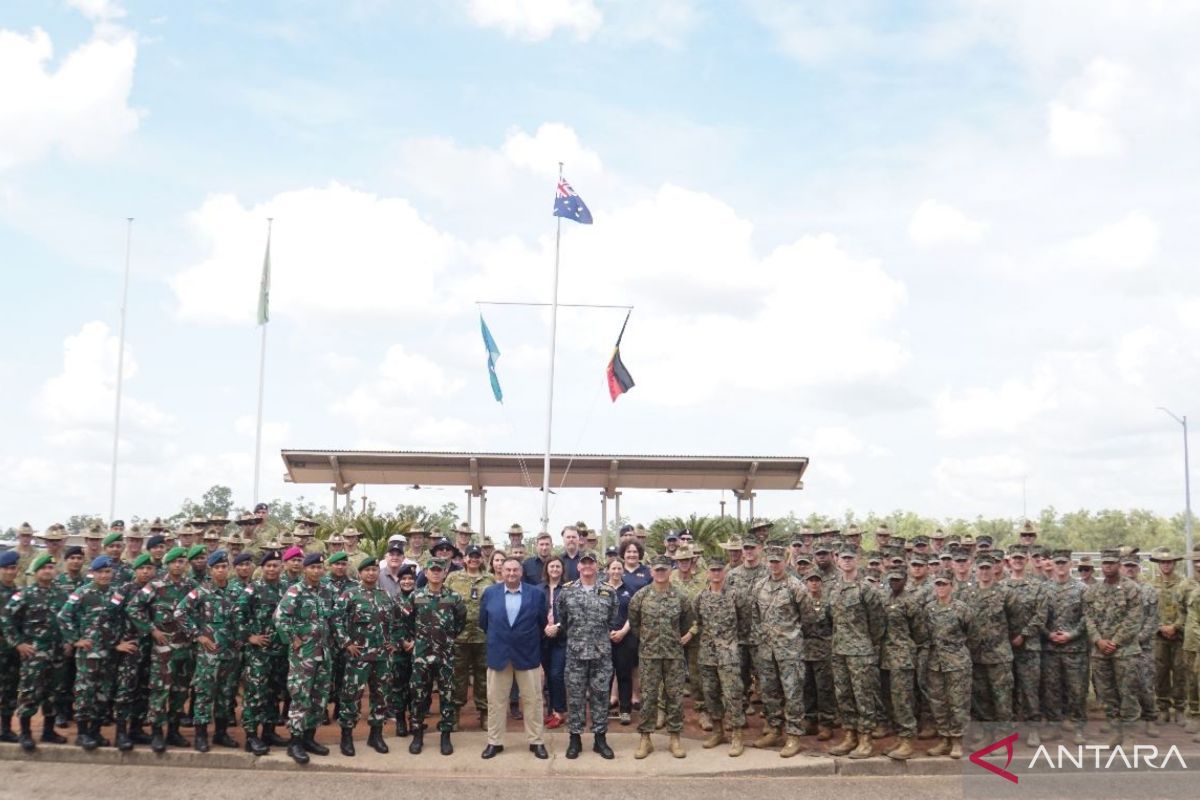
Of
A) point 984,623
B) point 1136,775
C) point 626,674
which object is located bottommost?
point 1136,775

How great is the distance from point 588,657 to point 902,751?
2949mm

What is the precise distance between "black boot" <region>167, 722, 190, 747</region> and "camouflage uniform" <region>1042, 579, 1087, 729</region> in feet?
27.9

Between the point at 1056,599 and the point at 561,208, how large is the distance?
13.3 m

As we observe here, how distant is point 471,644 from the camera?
962cm

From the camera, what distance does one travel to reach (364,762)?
831 cm

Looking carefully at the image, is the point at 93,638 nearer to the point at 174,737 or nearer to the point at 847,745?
the point at 174,737

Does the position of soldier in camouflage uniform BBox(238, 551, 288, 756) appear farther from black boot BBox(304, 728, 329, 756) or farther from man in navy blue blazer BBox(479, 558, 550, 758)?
man in navy blue blazer BBox(479, 558, 550, 758)

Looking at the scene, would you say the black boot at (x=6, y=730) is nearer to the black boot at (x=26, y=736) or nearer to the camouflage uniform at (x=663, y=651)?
the black boot at (x=26, y=736)

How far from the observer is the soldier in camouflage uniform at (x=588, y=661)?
8.65 m

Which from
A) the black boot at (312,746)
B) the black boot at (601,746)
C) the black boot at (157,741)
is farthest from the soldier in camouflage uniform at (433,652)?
the black boot at (157,741)

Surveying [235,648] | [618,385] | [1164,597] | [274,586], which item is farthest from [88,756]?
[618,385]

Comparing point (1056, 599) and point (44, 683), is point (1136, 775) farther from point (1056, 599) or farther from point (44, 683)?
point (44, 683)

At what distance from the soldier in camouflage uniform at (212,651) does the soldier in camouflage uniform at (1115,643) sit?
27.6ft

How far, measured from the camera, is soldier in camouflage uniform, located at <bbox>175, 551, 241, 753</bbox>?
27.4 ft
